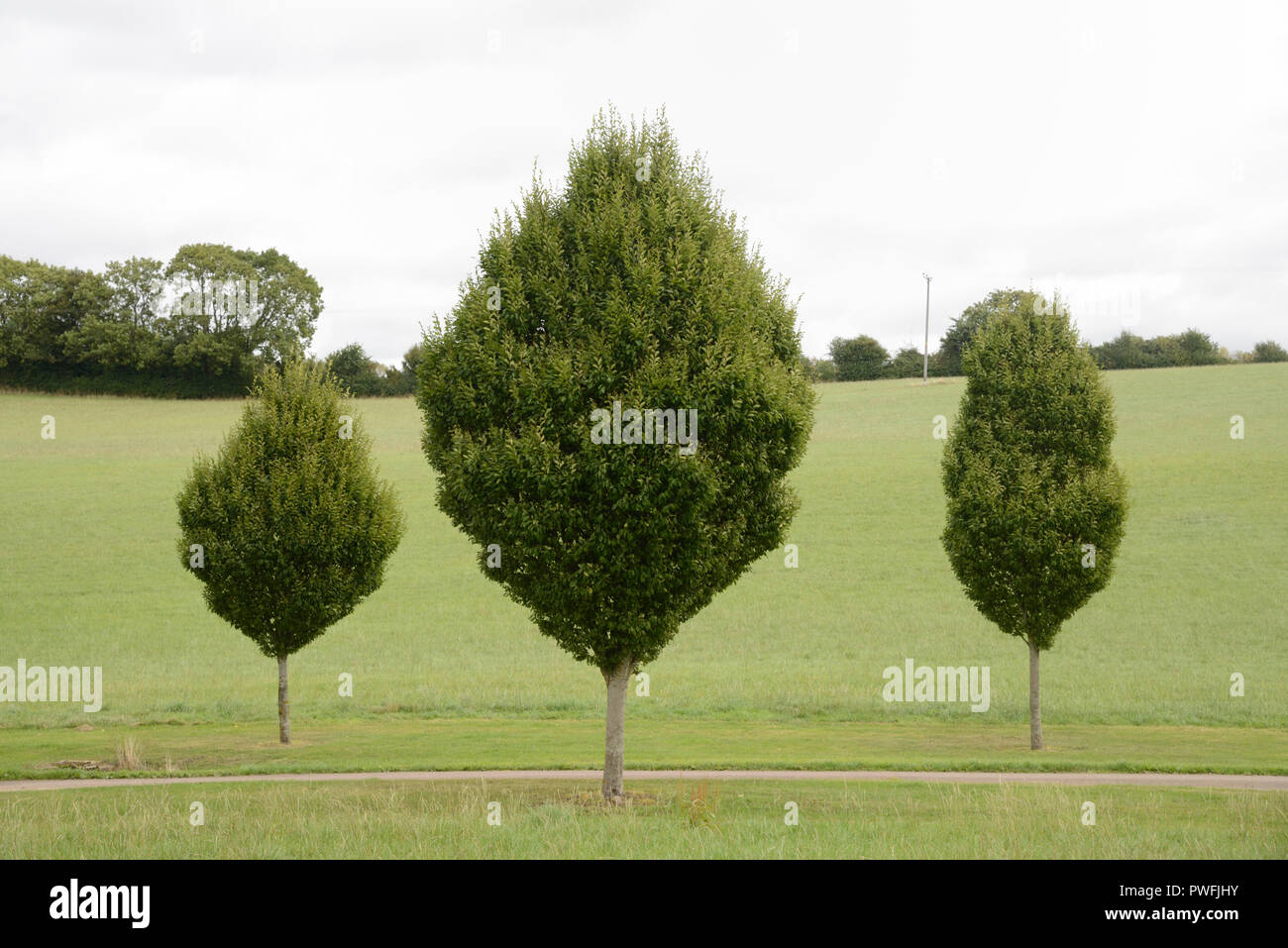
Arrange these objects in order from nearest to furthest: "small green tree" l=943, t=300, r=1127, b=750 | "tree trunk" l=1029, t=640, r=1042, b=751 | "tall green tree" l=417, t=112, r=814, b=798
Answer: "tall green tree" l=417, t=112, r=814, b=798 → "small green tree" l=943, t=300, r=1127, b=750 → "tree trunk" l=1029, t=640, r=1042, b=751

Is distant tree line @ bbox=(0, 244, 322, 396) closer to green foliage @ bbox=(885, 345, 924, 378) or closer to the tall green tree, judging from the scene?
green foliage @ bbox=(885, 345, 924, 378)

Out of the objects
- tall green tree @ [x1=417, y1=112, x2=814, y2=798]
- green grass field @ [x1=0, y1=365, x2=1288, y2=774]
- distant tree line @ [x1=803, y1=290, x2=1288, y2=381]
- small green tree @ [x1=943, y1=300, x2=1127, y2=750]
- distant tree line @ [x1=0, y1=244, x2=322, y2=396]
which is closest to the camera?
tall green tree @ [x1=417, y1=112, x2=814, y2=798]

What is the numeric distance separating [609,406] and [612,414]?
1.03 feet

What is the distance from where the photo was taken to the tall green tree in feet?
47.6

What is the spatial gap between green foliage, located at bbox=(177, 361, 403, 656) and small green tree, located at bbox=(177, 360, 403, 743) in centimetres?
2

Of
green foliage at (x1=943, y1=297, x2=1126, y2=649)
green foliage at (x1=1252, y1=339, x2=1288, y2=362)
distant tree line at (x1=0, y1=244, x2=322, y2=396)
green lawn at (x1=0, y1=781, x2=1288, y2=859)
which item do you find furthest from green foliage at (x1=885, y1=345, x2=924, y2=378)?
green lawn at (x1=0, y1=781, x2=1288, y2=859)

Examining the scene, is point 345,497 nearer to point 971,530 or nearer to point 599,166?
point 599,166

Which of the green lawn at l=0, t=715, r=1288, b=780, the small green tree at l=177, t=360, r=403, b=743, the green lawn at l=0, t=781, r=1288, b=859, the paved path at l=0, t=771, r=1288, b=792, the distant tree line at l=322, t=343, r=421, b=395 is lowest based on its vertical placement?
the green lawn at l=0, t=715, r=1288, b=780

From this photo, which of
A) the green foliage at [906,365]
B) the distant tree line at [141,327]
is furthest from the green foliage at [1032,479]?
the green foliage at [906,365]

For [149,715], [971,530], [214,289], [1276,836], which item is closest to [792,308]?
[971,530]

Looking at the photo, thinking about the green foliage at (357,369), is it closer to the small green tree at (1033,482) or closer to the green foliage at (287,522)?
the green foliage at (287,522)

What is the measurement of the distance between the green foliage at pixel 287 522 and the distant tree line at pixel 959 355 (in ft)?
288

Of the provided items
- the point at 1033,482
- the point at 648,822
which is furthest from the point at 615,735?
the point at 1033,482

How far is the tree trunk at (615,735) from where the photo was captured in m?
16.1
